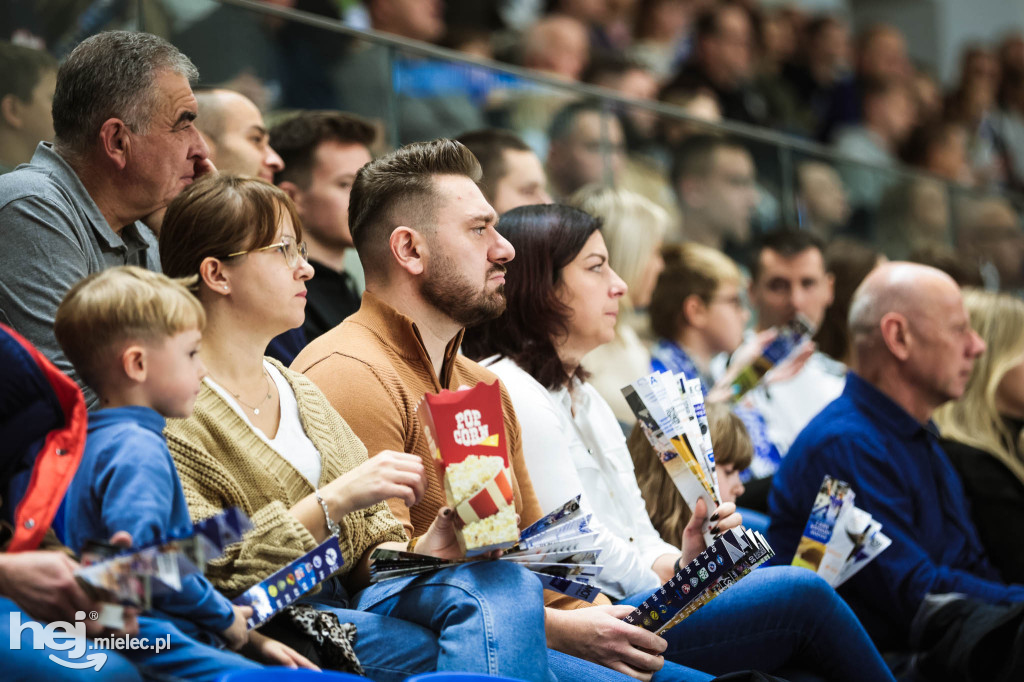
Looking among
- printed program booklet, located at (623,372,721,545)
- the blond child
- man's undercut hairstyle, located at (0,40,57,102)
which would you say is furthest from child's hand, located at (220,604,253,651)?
man's undercut hairstyle, located at (0,40,57,102)

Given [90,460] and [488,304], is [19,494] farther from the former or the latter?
[488,304]

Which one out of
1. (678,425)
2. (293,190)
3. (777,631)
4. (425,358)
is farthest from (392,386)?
(293,190)

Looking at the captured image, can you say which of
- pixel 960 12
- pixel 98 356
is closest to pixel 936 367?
pixel 98 356

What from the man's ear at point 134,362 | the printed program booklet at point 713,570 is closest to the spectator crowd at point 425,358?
the man's ear at point 134,362

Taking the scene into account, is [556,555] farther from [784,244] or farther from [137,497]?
[784,244]

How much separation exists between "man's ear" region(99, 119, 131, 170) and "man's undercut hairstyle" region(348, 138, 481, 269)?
0.50 m

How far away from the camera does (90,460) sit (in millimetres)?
1865

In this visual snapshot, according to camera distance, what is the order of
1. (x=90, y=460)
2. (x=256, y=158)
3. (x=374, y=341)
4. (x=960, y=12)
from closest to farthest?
(x=90, y=460)
(x=374, y=341)
(x=256, y=158)
(x=960, y=12)

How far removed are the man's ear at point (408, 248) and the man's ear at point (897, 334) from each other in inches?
65.4

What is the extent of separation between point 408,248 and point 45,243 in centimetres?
74

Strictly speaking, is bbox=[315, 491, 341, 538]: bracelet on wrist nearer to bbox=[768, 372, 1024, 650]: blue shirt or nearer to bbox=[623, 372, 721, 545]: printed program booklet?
bbox=[623, 372, 721, 545]: printed program booklet

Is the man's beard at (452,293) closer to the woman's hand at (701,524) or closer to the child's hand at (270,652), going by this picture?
the woman's hand at (701,524)

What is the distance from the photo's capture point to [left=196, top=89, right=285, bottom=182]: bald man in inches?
130

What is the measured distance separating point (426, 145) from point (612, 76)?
349 cm
